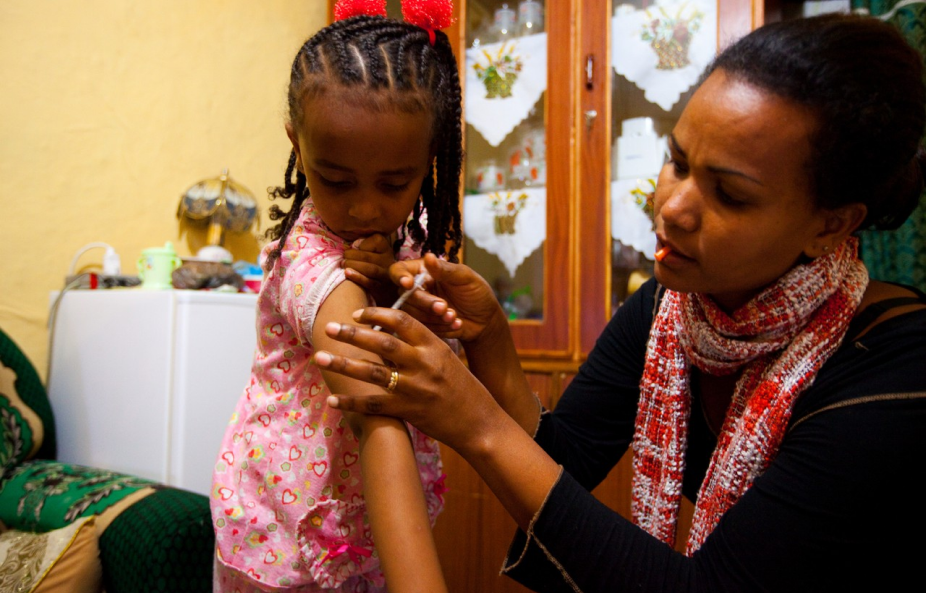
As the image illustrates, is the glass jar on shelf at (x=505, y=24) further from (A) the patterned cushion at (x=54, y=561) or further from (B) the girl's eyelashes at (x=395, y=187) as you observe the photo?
(A) the patterned cushion at (x=54, y=561)

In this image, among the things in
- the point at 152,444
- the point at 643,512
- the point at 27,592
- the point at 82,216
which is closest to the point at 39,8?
the point at 82,216

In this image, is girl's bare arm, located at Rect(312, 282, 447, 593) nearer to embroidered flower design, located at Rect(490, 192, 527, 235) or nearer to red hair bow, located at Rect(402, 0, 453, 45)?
red hair bow, located at Rect(402, 0, 453, 45)

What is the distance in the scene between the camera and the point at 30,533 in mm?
1334

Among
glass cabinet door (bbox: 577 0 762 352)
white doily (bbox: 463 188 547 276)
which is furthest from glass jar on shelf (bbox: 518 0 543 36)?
white doily (bbox: 463 188 547 276)

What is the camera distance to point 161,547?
116 cm

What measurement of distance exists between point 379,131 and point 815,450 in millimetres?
647

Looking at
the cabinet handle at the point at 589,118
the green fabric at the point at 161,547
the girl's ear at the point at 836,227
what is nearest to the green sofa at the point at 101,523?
the green fabric at the point at 161,547

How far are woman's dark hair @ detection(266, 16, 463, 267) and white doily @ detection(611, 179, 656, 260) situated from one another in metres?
1.21

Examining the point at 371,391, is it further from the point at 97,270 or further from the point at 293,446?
the point at 97,270

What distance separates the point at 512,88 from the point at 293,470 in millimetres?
1783

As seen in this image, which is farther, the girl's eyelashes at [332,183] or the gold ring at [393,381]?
the girl's eyelashes at [332,183]

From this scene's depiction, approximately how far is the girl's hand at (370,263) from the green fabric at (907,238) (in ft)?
5.37

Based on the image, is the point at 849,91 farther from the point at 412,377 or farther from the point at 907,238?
the point at 907,238

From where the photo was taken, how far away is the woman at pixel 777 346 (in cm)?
73
